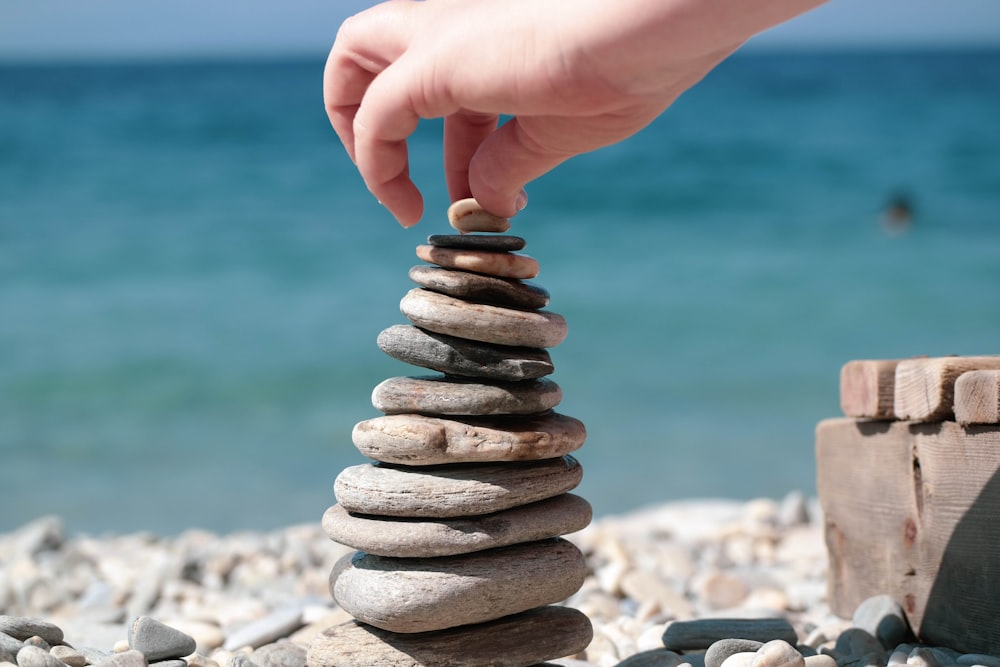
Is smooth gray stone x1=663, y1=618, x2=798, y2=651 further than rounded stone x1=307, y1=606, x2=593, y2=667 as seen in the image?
Yes

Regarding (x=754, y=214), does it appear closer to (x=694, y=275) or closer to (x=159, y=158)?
(x=694, y=275)

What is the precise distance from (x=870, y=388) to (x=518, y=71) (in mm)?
1794

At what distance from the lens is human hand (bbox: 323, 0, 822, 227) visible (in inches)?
77.2

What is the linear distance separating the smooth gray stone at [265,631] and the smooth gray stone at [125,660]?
0.66 meters

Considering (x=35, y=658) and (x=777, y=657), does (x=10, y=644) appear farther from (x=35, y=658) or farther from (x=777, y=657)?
(x=777, y=657)

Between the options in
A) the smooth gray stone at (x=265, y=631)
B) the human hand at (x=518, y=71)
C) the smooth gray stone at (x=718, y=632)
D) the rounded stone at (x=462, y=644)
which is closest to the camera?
the human hand at (x=518, y=71)

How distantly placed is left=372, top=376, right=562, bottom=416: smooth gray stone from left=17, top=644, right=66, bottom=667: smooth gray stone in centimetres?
99

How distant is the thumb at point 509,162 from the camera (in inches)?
97.0

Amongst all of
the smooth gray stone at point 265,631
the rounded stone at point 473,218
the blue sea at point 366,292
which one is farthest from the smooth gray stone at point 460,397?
the blue sea at point 366,292

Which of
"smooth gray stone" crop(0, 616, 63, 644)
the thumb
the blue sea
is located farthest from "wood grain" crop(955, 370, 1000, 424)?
the blue sea

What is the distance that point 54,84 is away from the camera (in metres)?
32.2

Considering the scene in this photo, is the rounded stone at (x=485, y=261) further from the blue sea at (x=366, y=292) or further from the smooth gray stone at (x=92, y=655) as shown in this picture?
the blue sea at (x=366, y=292)

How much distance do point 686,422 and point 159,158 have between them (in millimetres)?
14511

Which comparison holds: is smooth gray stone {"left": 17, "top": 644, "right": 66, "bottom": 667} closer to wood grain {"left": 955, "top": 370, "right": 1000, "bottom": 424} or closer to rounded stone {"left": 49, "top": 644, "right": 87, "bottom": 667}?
rounded stone {"left": 49, "top": 644, "right": 87, "bottom": 667}
